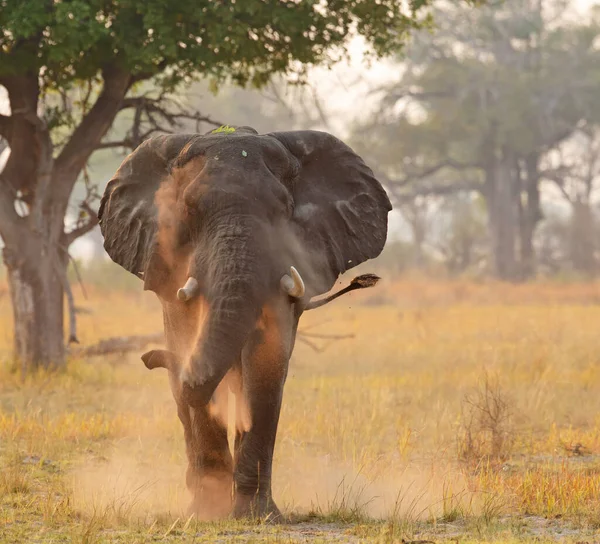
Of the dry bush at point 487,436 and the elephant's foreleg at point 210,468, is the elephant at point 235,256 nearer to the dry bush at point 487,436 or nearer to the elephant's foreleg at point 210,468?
the elephant's foreleg at point 210,468

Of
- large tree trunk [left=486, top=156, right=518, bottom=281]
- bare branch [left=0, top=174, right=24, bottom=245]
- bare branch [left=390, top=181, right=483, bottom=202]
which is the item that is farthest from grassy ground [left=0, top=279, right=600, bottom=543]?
bare branch [left=390, top=181, right=483, bottom=202]

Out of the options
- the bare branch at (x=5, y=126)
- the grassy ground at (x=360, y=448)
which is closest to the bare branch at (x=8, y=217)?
the bare branch at (x=5, y=126)

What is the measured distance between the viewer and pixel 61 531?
242 inches

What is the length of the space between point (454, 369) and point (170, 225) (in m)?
7.80

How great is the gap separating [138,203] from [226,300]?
1.45 m

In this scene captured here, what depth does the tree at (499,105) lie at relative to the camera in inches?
1575

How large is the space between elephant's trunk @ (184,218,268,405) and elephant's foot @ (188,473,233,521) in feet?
2.86

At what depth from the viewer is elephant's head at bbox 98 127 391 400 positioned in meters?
6.10

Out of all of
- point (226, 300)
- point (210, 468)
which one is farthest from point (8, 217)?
point (226, 300)

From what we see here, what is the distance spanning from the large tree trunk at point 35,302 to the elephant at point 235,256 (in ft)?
17.4

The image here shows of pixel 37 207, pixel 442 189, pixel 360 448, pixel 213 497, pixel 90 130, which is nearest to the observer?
pixel 213 497

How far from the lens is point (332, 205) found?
7.36 m

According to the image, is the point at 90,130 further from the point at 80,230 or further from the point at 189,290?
the point at 189,290

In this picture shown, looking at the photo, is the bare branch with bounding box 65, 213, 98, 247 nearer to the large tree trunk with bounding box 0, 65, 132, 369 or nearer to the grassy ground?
the large tree trunk with bounding box 0, 65, 132, 369
